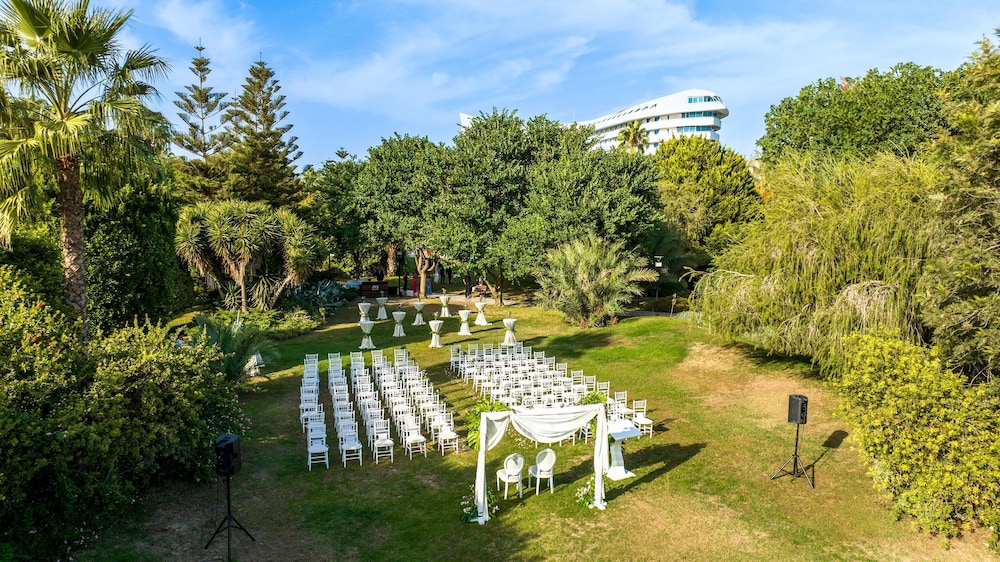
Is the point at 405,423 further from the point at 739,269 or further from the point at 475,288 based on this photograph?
the point at 475,288

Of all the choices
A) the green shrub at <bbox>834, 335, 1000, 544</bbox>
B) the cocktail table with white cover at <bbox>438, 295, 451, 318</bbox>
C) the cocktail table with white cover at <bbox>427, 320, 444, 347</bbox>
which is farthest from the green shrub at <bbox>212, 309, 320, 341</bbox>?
the green shrub at <bbox>834, 335, 1000, 544</bbox>

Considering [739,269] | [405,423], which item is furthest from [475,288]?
[405,423]

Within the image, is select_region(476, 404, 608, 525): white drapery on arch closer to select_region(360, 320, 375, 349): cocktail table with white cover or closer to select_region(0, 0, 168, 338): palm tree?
select_region(0, 0, 168, 338): palm tree

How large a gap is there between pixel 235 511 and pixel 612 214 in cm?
2167

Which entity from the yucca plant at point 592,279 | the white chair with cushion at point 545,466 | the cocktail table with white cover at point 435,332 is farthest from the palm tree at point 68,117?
the yucca plant at point 592,279

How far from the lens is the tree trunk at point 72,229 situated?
11.3 meters

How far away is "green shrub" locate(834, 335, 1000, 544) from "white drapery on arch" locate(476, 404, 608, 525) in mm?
4595

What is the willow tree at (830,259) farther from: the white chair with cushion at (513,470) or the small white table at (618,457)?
the white chair with cushion at (513,470)

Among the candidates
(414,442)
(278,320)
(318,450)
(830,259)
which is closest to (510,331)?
(414,442)

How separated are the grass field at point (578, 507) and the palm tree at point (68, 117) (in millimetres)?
5229

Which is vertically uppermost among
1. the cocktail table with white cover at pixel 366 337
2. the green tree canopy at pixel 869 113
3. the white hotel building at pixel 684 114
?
the white hotel building at pixel 684 114

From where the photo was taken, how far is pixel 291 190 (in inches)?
1727

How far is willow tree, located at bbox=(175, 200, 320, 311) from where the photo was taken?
85.1ft

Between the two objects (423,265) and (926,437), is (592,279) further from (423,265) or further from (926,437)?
(926,437)
